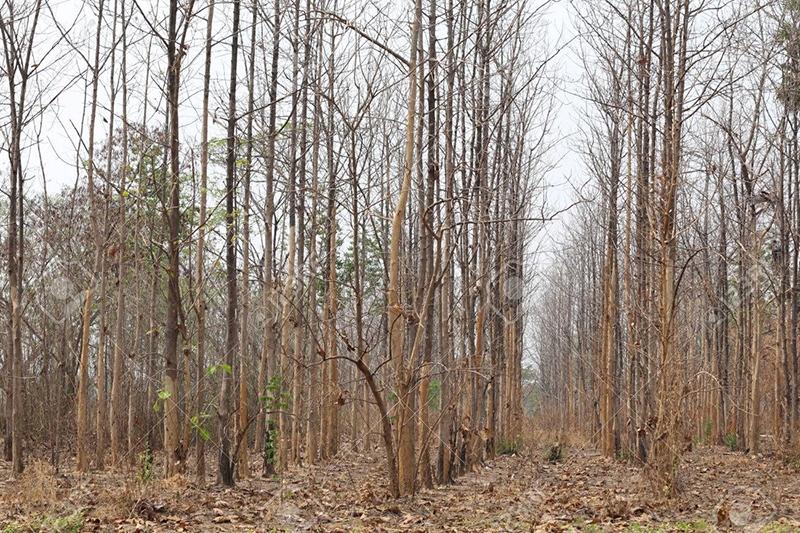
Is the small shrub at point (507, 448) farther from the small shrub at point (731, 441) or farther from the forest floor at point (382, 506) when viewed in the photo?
the forest floor at point (382, 506)

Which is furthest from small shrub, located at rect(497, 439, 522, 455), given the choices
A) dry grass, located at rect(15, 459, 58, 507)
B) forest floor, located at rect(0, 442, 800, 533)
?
dry grass, located at rect(15, 459, 58, 507)

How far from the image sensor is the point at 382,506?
7.88 meters

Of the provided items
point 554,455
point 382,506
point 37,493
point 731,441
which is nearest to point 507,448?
point 554,455

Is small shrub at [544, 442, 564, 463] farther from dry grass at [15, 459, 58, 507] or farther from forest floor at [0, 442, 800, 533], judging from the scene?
dry grass at [15, 459, 58, 507]

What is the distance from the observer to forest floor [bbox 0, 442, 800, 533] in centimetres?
674

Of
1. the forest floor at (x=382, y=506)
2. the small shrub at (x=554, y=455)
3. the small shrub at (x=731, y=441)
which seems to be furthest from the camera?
the small shrub at (x=731, y=441)

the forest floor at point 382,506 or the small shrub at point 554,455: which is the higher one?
the forest floor at point 382,506

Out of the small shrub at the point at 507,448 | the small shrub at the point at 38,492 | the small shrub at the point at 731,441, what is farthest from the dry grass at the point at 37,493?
the small shrub at the point at 731,441

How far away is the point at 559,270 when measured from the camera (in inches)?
1291

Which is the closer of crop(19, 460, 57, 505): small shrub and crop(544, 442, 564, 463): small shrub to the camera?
crop(19, 460, 57, 505): small shrub

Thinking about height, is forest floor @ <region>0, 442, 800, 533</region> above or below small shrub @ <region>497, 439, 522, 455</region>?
above

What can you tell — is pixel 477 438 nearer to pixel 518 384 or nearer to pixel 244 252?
pixel 244 252

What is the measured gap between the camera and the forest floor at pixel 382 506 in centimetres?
674

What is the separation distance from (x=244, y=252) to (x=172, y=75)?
4432 millimetres
